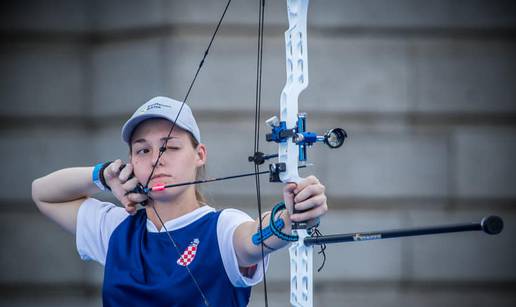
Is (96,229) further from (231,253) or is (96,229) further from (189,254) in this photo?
(231,253)

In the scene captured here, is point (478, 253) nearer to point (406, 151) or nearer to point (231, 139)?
point (406, 151)

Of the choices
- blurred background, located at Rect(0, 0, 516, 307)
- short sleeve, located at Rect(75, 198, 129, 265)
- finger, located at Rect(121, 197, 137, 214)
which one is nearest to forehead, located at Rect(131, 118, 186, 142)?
finger, located at Rect(121, 197, 137, 214)

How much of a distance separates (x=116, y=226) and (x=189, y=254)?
16.1 inches

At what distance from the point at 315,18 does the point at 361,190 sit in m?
1.03

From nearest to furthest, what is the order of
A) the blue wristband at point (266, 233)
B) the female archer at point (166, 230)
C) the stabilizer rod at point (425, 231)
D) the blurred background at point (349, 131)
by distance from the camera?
the stabilizer rod at point (425, 231) < the blue wristband at point (266, 233) < the female archer at point (166, 230) < the blurred background at point (349, 131)

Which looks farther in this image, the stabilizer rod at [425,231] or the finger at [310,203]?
the finger at [310,203]

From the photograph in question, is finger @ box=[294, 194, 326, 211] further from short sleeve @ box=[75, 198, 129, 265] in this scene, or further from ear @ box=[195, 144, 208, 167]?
short sleeve @ box=[75, 198, 129, 265]

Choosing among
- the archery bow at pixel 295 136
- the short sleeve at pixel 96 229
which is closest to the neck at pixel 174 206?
the short sleeve at pixel 96 229

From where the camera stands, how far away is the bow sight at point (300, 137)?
1836 mm

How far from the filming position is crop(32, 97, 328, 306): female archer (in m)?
2.04

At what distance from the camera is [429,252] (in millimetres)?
3664

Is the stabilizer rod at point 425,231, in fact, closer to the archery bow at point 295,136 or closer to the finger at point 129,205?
the archery bow at point 295,136

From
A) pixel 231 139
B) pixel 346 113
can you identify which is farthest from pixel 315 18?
pixel 231 139

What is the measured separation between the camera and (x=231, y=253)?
6.67ft
